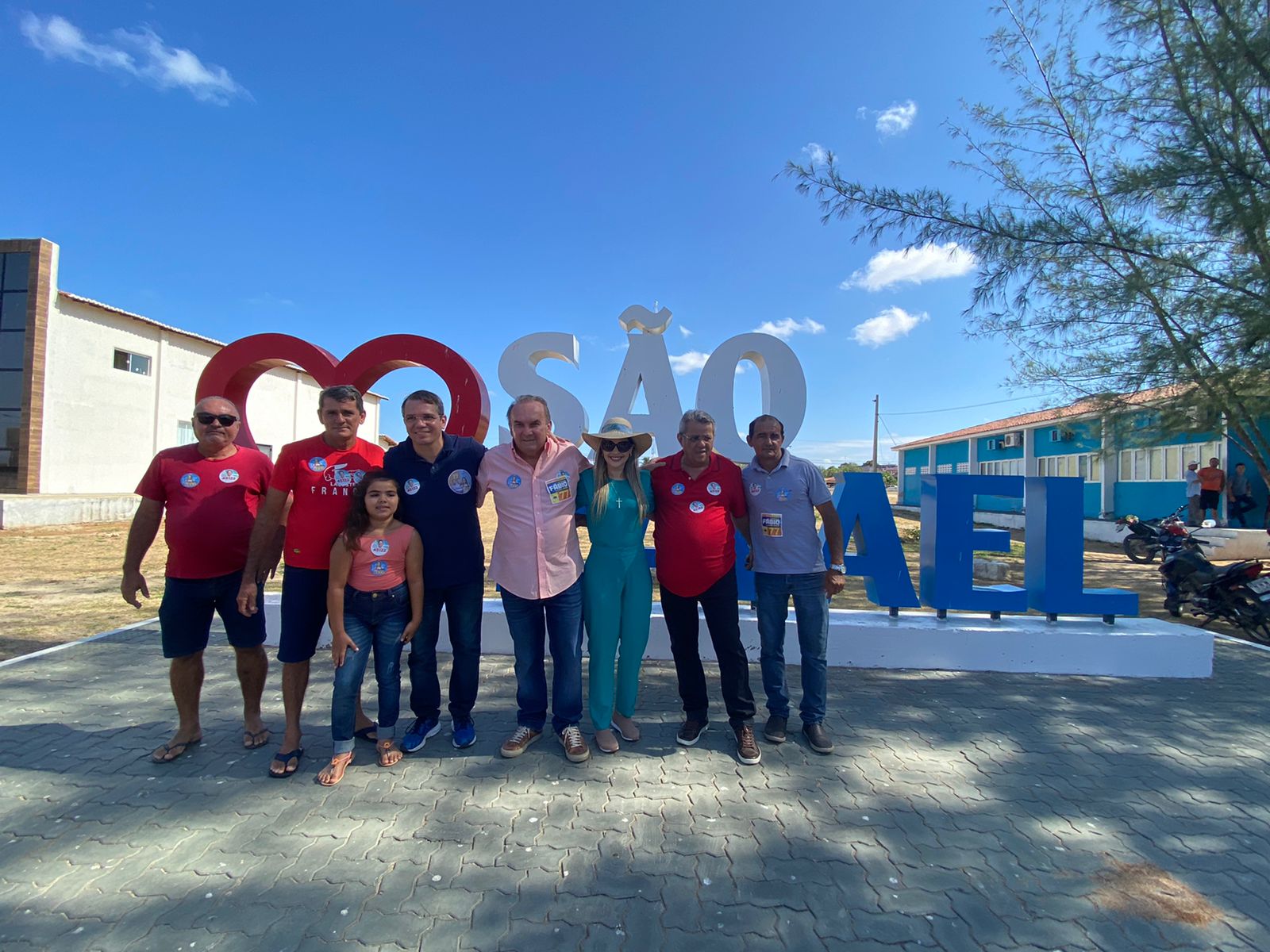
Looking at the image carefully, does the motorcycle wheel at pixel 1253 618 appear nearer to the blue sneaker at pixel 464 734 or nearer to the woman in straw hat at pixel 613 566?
the woman in straw hat at pixel 613 566

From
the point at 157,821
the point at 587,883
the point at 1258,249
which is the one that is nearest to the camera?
the point at 587,883

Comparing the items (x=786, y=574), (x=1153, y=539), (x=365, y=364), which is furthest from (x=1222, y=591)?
(x=365, y=364)

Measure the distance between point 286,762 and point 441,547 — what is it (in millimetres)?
1255

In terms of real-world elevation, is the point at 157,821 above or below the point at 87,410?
below

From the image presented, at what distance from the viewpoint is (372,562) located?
9.49 ft

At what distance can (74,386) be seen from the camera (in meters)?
19.1

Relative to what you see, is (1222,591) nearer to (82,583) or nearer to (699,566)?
(699,566)

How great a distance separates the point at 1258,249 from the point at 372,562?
6.82 m

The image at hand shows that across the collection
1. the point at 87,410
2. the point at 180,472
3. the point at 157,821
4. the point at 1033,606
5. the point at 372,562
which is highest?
the point at 87,410

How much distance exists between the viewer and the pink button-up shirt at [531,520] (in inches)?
120

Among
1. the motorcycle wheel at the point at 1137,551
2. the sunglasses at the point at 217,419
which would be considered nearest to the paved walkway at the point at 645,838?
the sunglasses at the point at 217,419

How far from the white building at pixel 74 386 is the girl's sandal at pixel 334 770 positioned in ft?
53.8

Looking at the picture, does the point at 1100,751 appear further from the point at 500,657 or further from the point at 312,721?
the point at 312,721

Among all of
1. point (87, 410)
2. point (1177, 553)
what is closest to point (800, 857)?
point (1177, 553)
